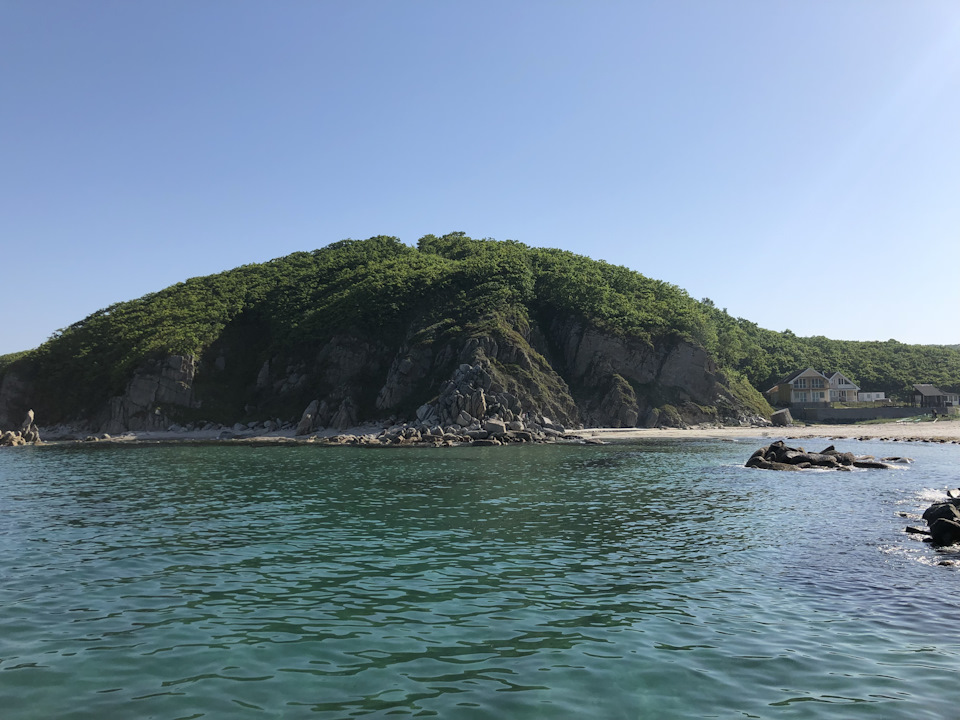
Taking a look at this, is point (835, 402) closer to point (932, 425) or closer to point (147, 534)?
point (932, 425)

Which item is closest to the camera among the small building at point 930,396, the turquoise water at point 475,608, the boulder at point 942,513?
the turquoise water at point 475,608

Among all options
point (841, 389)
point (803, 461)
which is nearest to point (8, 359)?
point (803, 461)

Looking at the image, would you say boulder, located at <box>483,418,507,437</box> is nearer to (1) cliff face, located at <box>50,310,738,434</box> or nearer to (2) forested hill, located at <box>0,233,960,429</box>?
(1) cliff face, located at <box>50,310,738,434</box>

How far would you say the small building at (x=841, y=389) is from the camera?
12475 centimetres

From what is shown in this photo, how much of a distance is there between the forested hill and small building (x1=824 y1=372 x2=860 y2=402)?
1780 centimetres

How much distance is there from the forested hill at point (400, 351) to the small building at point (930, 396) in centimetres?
3255

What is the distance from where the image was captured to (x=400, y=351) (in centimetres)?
10288

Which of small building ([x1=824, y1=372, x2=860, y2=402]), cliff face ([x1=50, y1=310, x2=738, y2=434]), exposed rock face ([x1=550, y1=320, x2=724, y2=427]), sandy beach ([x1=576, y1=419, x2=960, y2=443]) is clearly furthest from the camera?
small building ([x1=824, y1=372, x2=860, y2=402])

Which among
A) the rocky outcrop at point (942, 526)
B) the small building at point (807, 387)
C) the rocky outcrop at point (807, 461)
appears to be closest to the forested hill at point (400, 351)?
the small building at point (807, 387)

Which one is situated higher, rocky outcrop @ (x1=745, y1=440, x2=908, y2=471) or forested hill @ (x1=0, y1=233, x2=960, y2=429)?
forested hill @ (x1=0, y1=233, x2=960, y2=429)

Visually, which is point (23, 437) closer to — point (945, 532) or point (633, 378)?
point (633, 378)

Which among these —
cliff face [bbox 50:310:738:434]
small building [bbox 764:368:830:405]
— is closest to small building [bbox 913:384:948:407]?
small building [bbox 764:368:830:405]

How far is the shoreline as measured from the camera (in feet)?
272

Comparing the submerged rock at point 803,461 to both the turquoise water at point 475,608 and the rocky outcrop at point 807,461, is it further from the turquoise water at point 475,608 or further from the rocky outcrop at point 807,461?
the turquoise water at point 475,608
